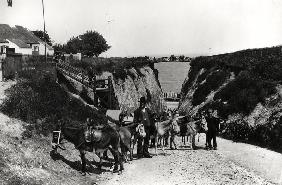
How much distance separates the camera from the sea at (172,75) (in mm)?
108250

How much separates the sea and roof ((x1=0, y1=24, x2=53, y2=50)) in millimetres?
43280

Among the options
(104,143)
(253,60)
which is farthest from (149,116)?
(253,60)

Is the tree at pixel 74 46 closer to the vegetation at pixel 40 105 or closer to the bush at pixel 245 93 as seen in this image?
the bush at pixel 245 93

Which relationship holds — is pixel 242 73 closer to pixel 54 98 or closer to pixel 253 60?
pixel 253 60

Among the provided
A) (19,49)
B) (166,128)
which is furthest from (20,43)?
(166,128)

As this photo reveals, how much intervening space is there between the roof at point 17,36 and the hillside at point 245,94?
31.2 meters

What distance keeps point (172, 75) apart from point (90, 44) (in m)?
26.4

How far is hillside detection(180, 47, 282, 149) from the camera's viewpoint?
102 feet

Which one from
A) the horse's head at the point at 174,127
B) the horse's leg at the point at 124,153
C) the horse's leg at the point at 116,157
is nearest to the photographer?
the horse's leg at the point at 116,157

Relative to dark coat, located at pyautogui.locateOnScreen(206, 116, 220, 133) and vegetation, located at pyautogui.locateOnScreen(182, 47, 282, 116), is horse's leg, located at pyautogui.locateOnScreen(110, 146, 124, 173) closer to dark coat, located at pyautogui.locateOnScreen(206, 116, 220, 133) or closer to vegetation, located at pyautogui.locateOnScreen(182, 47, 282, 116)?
dark coat, located at pyautogui.locateOnScreen(206, 116, 220, 133)

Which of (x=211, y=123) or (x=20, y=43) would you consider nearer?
(x=211, y=123)

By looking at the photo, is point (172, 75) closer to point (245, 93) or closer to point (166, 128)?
point (245, 93)

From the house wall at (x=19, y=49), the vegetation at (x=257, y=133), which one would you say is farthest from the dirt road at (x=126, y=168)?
the house wall at (x=19, y=49)

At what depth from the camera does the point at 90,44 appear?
101 meters
